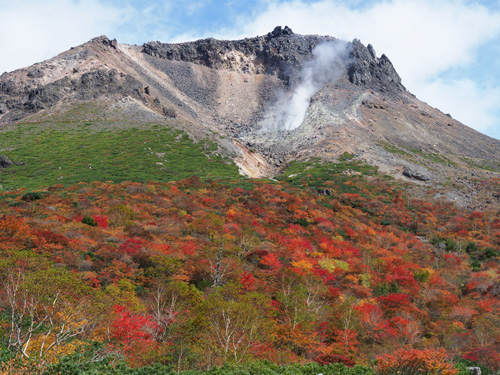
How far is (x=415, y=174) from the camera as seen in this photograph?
8056cm

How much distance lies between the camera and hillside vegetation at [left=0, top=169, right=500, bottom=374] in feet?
59.2

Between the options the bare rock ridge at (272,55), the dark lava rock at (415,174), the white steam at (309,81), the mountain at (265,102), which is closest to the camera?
the dark lava rock at (415,174)

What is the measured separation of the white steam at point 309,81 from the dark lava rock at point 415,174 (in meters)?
40.7

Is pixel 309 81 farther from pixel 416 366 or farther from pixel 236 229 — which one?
pixel 416 366

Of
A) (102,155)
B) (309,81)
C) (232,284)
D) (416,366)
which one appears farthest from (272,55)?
(416,366)

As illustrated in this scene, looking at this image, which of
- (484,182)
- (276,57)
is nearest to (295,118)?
(276,57)

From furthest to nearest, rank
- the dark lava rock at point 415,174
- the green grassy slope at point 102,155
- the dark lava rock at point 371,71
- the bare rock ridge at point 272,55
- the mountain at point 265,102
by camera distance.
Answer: the bare rock ridge at point 272,55 < the dark lava rock at point 371,71 < the mountain at point 265,102 < the dark lava rock at point 415,174 < the green grassy slope at point 102,155

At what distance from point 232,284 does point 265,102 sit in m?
112

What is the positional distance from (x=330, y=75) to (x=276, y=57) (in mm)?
25120

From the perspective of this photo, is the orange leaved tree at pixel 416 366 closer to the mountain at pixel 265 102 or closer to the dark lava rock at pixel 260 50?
the mountain at pixel 265 102

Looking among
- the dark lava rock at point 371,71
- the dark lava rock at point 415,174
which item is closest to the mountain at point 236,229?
the dark lava rock at point 415,174

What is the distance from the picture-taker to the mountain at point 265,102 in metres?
87.5

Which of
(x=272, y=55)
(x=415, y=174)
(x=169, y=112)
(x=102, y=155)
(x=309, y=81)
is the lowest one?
(x=102, y=155)

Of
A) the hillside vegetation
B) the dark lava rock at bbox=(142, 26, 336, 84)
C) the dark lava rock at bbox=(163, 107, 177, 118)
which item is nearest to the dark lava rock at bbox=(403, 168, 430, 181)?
the hillside vegetation
